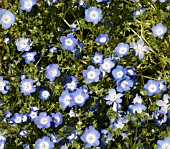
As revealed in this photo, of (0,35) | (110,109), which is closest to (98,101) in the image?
(110,109)

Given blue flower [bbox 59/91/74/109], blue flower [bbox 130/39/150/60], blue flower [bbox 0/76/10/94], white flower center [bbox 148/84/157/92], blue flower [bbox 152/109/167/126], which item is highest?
blue flower [bbox 130/39/150/60]

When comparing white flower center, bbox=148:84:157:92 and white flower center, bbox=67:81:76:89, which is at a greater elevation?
white flower center, bbox=67:81:76:89

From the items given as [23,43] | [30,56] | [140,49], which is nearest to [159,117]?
[140,49]

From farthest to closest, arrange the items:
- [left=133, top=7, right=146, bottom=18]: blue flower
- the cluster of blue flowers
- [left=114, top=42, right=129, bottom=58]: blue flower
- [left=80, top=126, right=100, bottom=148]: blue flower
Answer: [left=133, top=7, right=146, bottom=18]: blue flower, [left=114, top=42, right=129, bottom=58]: blue flower, the cluster of blue flowers, [left=80, top=126, right=100, bottom=148]: blue flower

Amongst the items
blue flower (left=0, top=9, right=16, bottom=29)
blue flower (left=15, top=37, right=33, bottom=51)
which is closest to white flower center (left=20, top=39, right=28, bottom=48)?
blue flower (left=15, top=37, right=33, bottom=51)

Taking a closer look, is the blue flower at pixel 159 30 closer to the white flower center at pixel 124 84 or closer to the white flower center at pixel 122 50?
the white flower center at pixel 122 50

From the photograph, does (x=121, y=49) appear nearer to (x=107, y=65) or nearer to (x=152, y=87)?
(x=107, y=65)

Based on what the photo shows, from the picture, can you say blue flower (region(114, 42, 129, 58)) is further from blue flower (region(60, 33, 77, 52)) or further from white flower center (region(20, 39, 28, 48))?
white flower center (region(20, 39, 28, 48))
